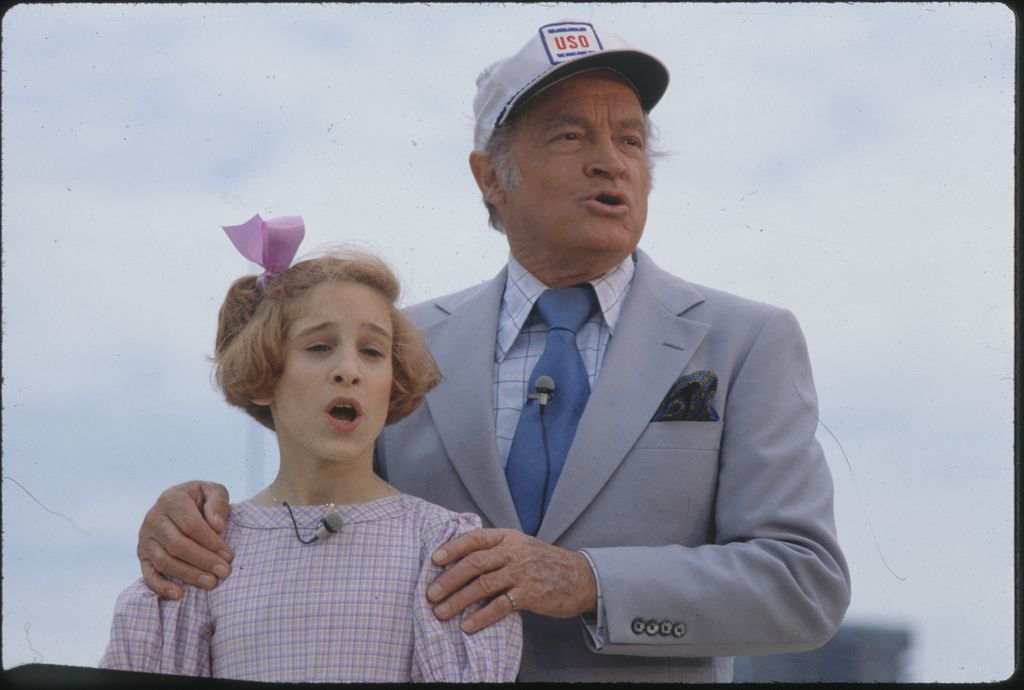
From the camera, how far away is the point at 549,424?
3955 mm

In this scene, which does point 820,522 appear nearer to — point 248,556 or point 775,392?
point 775,392

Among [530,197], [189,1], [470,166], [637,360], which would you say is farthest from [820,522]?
[189,1]

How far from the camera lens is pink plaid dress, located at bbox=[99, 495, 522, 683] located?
331cm

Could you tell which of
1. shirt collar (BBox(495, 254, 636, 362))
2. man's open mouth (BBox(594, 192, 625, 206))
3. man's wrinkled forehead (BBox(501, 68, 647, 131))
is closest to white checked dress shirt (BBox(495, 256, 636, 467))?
shirt collar (BBox(495, 254, 636, 362))

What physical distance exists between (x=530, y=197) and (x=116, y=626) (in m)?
1.78

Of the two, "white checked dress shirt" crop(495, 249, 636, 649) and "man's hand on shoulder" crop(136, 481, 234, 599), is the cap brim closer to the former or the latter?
"white checked dress shirt" crop(495, 249, 636, 649)

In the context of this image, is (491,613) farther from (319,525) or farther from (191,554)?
(191,554)

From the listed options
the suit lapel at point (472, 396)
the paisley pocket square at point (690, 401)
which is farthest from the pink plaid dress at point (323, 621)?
the paisley pocket square at point (690, 401)

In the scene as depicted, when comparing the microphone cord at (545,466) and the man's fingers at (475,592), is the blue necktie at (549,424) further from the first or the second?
the man's fingers at (475,592)

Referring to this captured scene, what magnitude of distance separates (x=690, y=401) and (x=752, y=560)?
0.51 metres

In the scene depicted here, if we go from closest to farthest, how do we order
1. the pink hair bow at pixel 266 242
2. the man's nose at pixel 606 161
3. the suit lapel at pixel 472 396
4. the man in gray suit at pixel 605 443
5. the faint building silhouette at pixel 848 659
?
the man in gray suit at pixel 605 443 → the pink hair bow at pixel 266 242 → the suit lapel at pixel 472 396 → the man's nose at pixel 606 161 → the faint building silhouette at pixel 848 659

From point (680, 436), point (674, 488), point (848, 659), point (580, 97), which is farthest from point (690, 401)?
point (848, 659)

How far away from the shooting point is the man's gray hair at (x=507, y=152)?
4434mm

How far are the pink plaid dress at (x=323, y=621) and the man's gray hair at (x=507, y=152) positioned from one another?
1.32 metres
